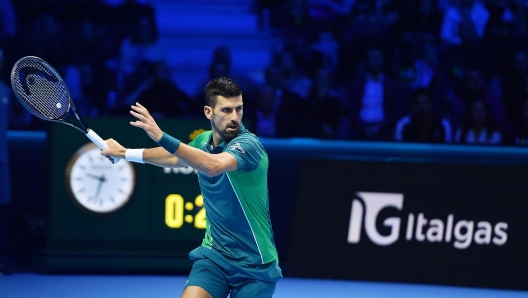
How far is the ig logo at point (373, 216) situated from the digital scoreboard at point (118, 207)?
56.4 inches

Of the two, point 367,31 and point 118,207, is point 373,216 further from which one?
point 367,31

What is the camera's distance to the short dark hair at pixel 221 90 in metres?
4.00

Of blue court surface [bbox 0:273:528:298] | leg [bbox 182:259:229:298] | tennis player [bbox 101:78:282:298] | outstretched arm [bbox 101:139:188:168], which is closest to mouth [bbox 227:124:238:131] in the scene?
tennis player [bbox 101:78:282:298]

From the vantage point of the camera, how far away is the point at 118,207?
24.8 feet

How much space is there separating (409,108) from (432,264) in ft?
7.52

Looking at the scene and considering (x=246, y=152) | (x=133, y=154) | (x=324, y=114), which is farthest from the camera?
(x=324, y=114)

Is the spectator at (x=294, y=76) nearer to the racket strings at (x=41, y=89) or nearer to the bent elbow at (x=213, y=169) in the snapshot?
the racket strings at (x=41, y=89)

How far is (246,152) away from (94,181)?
3880 mm

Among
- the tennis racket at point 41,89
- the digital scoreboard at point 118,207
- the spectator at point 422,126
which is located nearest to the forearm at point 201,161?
the tennis racket at point 41,89

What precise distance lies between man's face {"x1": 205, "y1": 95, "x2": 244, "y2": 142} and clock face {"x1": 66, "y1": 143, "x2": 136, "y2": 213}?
3.61 meters

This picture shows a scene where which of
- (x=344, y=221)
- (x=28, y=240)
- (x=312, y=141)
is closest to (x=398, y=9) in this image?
(x=312, y=141)

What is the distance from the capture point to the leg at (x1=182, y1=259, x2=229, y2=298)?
400 centimetres

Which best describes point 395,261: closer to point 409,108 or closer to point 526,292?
point 526,292

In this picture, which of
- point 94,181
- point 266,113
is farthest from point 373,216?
point 94,181
